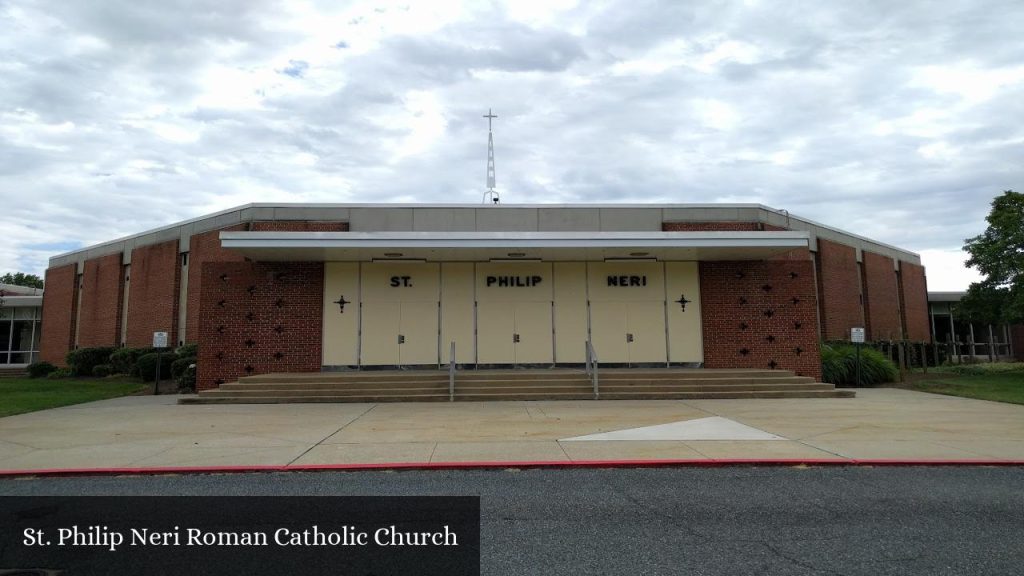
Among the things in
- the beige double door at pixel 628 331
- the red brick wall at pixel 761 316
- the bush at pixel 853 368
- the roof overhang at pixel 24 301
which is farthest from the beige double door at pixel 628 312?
the roof overhang at pixel 24 301

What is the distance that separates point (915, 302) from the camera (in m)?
36.8

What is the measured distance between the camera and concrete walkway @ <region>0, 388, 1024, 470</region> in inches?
310

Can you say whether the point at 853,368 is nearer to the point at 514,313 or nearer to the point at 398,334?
the point at 514,313

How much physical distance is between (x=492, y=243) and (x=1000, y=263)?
22834mm

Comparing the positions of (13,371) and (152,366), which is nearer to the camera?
(152,366)

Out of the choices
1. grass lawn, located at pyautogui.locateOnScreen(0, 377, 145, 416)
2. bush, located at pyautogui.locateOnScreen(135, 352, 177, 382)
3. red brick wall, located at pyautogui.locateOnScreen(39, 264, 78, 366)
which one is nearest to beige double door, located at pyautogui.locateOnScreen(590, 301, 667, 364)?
grass lawn, located at pyautogui.locateOnScreen(0, 377, 145, 416)

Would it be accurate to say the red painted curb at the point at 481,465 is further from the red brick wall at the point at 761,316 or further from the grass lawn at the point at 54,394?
the red brick wall at the point at 761,316

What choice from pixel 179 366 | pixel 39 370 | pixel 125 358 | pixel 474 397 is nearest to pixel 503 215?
pixel 474 397

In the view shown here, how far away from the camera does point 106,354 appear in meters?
28.0

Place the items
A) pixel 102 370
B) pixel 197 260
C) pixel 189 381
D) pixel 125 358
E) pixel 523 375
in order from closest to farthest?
pixel 523 375 < pixel 189 381 < pixel 125 358 < pixel 102 370 < pixel 197 260

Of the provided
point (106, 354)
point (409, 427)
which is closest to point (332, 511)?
point (409, 427)

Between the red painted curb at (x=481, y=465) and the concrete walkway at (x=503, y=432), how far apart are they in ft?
0.67

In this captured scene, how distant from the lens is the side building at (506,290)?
1631cm

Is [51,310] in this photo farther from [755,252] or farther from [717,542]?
[717,542]
